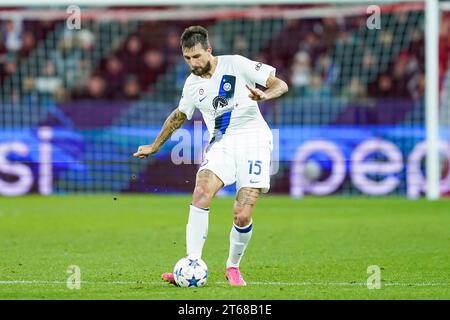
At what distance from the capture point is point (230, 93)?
9.59 metres

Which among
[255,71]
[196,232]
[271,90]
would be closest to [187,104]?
[255,71]

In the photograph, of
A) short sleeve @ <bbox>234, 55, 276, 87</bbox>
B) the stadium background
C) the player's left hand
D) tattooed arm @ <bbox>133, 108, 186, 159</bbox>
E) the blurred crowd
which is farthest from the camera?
the blurred crowd

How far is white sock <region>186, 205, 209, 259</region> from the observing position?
9094 mm

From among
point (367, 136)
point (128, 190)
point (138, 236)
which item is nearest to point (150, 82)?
point (128, 190)

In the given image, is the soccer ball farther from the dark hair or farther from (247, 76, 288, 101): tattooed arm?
the dark hair

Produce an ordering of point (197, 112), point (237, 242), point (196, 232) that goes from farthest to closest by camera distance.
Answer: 1. point (197, 112)
2. point (237, 242)
3. point (196, 232)

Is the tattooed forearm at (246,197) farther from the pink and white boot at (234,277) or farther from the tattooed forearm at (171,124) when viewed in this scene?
the tattooed forearm at (171,124)


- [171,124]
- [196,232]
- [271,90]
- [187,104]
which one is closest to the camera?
[196,232]

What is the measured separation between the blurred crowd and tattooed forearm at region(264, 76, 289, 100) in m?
13.3

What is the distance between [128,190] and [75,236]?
8235mm

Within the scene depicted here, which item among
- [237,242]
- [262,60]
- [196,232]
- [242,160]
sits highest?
[262,60]

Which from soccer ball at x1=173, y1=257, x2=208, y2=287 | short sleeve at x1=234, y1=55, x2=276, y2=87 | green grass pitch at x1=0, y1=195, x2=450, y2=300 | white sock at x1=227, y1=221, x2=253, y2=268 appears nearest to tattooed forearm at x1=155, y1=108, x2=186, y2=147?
short sleeve at x1=234, y1=55, x2=276, y2=87

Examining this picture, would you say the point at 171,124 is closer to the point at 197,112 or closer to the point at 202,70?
the point at 202,70

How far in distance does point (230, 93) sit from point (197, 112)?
12.2m
